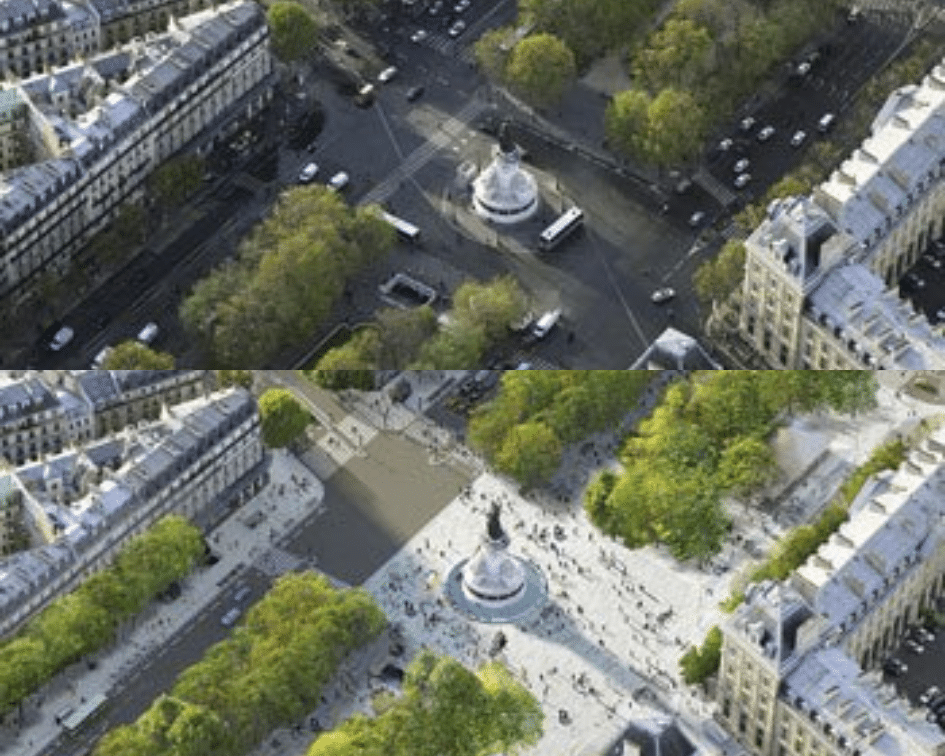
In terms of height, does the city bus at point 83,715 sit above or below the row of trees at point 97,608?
below

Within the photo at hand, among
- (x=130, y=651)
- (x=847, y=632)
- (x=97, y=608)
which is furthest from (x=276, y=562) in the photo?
(x=847, y=632)

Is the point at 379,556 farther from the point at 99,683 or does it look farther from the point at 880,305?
A: the point at 880,305

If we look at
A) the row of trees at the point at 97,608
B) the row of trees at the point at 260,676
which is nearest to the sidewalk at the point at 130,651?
the row of trees at the point at 97,608

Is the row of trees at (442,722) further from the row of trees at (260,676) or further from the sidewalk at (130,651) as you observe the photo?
the sidewalk at (130,651)

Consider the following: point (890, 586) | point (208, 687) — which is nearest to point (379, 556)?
point (208, 687)

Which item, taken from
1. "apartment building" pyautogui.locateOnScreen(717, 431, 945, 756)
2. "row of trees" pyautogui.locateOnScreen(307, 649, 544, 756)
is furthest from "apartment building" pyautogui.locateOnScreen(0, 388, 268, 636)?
"apartment building" pyautogui.locateOnScreen(717, 431, 945, 756)
